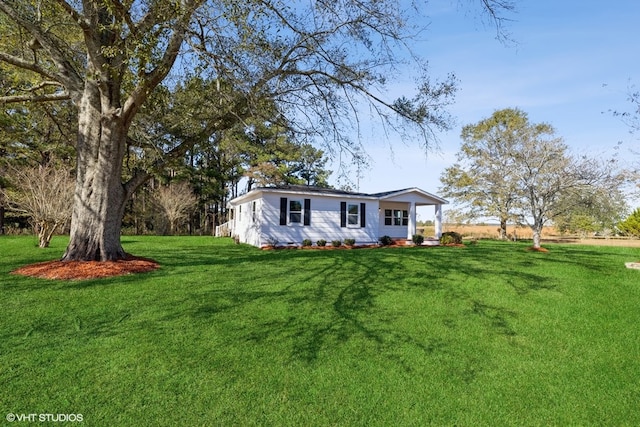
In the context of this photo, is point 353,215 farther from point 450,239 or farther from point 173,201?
point 173,201

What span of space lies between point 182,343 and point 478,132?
93.8ft

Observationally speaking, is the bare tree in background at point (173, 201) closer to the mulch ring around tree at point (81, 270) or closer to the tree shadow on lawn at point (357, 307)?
the mulch ring around tree at point (81, 270)

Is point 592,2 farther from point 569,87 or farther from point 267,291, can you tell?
point 267,291

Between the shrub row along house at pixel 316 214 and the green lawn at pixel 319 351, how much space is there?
930 cm

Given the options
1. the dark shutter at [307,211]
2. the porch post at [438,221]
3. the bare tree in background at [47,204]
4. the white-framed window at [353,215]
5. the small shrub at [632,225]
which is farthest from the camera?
the small shrub at [632,225]

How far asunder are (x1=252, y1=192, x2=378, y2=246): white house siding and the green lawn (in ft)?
30.2

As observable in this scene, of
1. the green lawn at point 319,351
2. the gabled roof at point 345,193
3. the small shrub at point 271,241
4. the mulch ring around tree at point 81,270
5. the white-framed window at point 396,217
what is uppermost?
the gabled roof at point 345,193

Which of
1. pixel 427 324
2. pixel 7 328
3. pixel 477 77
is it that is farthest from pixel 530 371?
pixel 477 77

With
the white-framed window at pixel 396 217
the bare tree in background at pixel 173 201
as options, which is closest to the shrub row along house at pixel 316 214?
the white-framed window at pixel 396 217

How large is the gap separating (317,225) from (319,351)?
1360 cm

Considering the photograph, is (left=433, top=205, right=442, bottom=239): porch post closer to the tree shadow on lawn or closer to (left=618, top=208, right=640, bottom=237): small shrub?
the tree shadow on lawn

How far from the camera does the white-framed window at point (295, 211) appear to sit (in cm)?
1708

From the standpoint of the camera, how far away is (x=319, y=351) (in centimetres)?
411

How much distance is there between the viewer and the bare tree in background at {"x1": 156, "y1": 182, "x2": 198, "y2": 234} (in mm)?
25531
